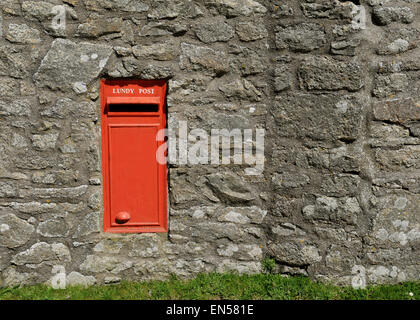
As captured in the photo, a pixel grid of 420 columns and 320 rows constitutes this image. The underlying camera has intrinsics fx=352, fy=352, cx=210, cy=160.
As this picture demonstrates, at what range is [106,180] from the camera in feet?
9.88

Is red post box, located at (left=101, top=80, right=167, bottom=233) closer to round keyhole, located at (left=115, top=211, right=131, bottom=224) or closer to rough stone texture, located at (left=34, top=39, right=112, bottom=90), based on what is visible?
round keyhole, located at (left=115, top=211, right=131, bottom=224)

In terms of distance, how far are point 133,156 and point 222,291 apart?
4.46 ft

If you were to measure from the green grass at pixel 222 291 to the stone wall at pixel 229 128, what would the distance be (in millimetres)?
86

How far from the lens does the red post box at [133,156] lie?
293 centimetres

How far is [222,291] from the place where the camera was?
2.93 metres

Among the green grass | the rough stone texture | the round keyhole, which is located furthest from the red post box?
the green grass

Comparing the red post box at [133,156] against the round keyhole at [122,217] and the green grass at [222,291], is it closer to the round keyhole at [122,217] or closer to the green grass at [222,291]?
the round keyhole at [122,217]

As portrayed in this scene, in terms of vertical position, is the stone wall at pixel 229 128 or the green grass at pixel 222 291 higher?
the stone wall at pixel 229 128

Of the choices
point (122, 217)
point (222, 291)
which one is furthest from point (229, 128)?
point (222, 291)

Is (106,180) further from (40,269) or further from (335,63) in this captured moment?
(335,63)

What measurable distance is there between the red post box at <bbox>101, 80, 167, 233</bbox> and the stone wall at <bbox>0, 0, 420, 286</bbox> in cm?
9

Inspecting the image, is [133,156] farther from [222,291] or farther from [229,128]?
[222,291]

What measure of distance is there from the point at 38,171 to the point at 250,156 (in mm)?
1750

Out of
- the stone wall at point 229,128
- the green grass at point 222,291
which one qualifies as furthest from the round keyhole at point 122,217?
the green grass at point 222,291
